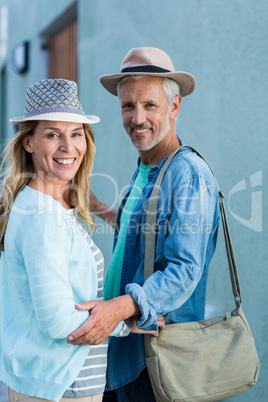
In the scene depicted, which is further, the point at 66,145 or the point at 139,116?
the point at 139,116

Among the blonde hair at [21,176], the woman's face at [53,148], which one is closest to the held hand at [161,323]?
the blonde hair at [21,176]

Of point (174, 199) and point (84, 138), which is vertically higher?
point (84, 138)

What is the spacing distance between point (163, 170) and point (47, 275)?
73cm

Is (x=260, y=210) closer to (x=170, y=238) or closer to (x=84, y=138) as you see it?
(x=170, y=238)

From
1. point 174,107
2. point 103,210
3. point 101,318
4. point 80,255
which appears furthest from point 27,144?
point 103,210

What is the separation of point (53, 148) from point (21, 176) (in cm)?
16

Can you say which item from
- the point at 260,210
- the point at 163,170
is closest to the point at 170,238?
the point at 163,170

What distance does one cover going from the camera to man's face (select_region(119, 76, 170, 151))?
2176 millimetres

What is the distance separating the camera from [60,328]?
60.7 inches

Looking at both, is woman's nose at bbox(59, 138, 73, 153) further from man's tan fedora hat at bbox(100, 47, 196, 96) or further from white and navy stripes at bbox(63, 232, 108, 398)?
man's tan fedora hat at bbox(100, 47, 196, 96)

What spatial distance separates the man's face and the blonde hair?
323 mm

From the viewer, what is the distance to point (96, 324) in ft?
5.30

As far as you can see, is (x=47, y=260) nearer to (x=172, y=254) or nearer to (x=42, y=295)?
(x=42, y=295)

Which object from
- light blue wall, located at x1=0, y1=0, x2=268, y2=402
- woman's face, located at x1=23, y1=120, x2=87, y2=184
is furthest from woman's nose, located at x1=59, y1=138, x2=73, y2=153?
light blue wall, located at x1=0, y1=0, x2=268, y2=402
